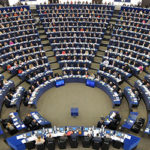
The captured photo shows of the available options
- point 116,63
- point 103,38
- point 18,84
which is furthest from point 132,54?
point 18,84

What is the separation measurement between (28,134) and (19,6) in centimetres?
2230

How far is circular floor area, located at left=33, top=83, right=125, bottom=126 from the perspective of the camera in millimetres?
17189

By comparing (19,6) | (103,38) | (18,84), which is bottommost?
(18,84)

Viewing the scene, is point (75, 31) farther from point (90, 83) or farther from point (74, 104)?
point (74, 104)

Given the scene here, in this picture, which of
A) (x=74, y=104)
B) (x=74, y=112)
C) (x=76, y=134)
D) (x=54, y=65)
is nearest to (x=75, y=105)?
(x=74, y=104)

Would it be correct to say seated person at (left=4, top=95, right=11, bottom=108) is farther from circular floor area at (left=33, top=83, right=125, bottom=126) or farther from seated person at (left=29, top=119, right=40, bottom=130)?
seated person at (left=29, top=119, right=40, bottom=130)

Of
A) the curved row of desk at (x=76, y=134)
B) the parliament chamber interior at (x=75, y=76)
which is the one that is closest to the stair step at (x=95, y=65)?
the parliament chamber interior at (x=75, y=76)

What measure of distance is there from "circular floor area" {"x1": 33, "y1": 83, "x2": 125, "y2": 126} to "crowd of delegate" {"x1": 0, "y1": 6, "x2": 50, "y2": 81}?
3558 millimetres

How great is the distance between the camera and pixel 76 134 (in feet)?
44.6

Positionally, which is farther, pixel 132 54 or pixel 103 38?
pixel 103 38

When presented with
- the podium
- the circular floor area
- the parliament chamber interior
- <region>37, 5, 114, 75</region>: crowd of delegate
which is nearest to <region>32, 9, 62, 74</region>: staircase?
the parliament chamber interior

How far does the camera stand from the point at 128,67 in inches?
838

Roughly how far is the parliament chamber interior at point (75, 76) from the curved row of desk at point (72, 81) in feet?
0.33

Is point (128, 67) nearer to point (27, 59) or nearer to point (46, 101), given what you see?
point (46, 101)
